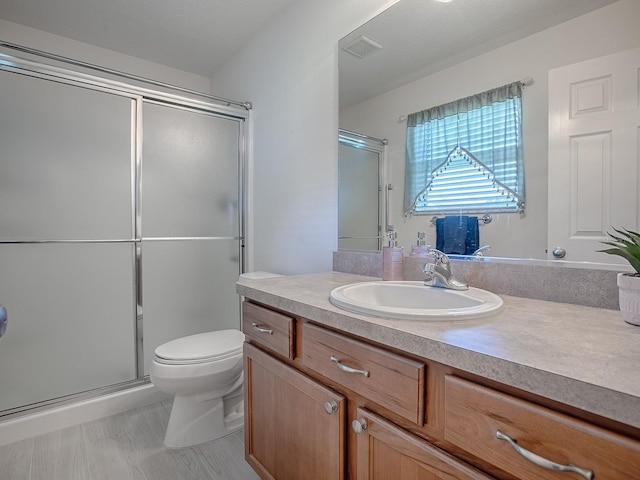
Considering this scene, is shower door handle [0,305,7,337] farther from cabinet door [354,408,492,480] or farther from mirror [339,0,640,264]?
mirror [339,0,640,264]

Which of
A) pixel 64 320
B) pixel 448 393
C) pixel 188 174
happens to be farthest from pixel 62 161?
pixel 448 393

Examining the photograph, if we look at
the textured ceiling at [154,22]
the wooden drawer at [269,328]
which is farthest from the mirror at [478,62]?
the textured ceiling at [154,22]

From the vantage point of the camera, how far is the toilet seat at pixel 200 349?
1613mm

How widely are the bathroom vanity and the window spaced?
38cm

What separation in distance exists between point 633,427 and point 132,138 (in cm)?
244

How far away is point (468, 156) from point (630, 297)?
26.6 inches

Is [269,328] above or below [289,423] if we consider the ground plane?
above

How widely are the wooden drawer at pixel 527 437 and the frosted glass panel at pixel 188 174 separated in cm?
206

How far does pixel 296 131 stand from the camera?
2029 millimetres

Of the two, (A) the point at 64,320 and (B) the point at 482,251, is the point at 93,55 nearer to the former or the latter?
(A) the point at 64,320

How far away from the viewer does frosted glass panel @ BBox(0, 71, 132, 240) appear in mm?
1756

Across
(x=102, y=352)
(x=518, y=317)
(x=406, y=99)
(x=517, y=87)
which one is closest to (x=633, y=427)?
(x=518, y=317)

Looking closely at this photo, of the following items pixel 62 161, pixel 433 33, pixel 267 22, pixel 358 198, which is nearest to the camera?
pixel 433 33

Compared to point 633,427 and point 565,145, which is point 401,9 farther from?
point 633,427
